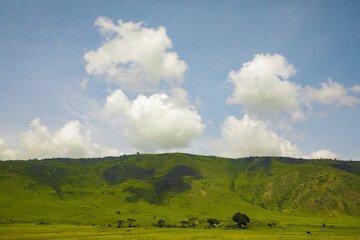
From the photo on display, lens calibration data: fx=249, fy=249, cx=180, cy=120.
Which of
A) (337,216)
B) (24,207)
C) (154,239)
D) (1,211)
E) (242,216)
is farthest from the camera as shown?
(337,216)

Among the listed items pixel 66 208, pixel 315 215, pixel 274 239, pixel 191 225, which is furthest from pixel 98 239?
pixel 315 215

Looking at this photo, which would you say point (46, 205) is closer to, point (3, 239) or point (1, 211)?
point (1, 211)

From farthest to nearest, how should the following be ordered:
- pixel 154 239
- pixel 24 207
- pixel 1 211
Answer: pixel 24 207, pixel 1 211, pixel 154 239

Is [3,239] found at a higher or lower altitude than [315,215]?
higher

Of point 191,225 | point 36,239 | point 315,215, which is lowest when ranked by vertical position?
point 315,215

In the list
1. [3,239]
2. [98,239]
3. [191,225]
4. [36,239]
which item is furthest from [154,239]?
[191,225]

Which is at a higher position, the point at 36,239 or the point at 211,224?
the point at 36,239

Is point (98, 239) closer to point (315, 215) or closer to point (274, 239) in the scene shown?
point (274, 239)

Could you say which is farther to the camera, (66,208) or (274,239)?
(66,208)

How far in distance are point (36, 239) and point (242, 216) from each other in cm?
8027

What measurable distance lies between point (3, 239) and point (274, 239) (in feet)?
209

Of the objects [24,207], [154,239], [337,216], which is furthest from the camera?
[337,216]

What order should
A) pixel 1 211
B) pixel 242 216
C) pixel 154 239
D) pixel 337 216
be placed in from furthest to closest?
1. pixel 337 216
2. pixel 1 211
3. pixel 242 216
4. pixel 154 239

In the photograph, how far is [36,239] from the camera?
5891 cm
